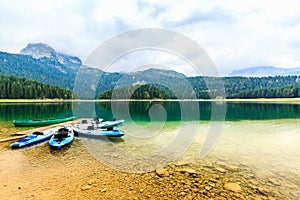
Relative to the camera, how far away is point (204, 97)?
19825 cm

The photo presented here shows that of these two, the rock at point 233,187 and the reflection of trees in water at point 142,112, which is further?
the reflection of trees in water at point 142,112

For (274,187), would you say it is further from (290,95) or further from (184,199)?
(290,95)

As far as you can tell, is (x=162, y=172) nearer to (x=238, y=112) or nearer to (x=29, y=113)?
(x=29, y=113)

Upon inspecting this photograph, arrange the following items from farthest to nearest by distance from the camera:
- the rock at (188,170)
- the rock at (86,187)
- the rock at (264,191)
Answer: the rock at (188,170), the rock at (86,187), the rock at (264,191)

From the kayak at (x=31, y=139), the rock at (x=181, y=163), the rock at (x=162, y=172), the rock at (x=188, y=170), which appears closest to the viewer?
the rock at (x=162, y=172)

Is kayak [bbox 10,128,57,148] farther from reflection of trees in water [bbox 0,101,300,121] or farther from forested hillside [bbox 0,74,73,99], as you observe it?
forested hillside [bbox 0,74,73,99]

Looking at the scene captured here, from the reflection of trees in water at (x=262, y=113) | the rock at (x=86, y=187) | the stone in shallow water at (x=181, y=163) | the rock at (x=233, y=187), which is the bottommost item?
the rock at (x=233, y=187)

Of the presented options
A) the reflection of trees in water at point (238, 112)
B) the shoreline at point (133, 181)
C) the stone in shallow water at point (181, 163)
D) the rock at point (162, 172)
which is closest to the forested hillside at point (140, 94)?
the reflection of trees in water at point (238, 112)

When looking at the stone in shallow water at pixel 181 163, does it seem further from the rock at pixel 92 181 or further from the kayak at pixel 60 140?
the kayak at pixel 60 140

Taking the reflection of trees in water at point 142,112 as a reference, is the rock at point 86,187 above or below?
below

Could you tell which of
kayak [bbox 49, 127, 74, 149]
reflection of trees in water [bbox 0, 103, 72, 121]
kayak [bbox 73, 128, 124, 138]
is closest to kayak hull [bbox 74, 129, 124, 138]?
kayak [bbox 73, 128, 124, 138]

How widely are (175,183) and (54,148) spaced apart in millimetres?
12933

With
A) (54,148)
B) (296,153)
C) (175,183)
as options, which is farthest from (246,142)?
(54,148)

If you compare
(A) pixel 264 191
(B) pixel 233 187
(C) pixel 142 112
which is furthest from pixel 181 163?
(C) pixel 142 112
